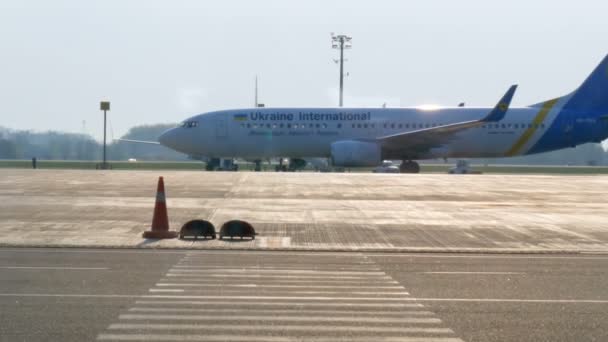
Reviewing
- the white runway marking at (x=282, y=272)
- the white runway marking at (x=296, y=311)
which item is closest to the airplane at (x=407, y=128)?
the white runway marking at (x=282, y=272)

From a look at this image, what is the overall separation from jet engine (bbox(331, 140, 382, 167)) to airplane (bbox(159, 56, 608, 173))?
0.48 meters

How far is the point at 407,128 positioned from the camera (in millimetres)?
47594

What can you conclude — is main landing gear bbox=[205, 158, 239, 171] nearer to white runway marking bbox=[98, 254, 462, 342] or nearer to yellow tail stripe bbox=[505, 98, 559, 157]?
yellow tail stripe bbox=[505, 98, 559, 157]

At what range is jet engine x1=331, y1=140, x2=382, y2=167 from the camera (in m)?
45.8

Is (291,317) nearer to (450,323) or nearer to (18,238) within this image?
(450,323)

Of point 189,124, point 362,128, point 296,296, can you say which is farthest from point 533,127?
point 296,296

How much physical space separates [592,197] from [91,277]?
58.9 ft

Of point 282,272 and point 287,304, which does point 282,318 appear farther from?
point 282,272

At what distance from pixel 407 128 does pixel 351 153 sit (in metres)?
3.95

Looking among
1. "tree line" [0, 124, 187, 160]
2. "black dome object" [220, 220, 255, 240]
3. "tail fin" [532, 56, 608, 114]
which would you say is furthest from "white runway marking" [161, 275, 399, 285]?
"tree line" [0, 124, 187, 160]

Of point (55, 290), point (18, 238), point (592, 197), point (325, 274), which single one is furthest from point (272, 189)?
point (55, 290)

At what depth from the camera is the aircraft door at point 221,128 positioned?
156ft

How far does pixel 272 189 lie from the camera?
84.2 feet

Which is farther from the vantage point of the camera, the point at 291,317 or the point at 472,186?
the point at 472,186
